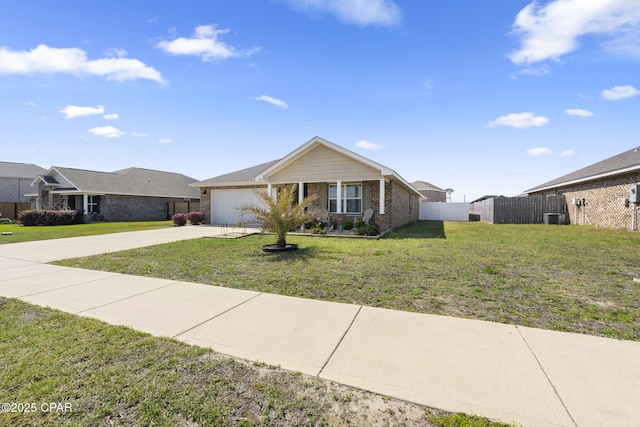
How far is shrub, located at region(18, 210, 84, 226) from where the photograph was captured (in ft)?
73.8

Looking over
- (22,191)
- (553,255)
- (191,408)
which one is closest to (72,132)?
(191,408)

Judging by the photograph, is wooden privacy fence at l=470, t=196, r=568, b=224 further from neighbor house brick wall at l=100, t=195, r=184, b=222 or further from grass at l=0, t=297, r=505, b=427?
neighbor house brick wall at l=100, t=195, r=184, b=222

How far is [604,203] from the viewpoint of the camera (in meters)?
16.8

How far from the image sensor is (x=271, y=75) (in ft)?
44.7

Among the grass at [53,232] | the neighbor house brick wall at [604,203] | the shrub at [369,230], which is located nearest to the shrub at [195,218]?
the grass at [53,232]

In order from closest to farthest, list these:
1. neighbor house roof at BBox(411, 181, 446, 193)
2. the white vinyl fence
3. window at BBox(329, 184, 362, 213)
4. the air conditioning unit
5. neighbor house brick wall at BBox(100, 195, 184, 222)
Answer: the air conditioning unit, window at BBox(329, 184, 362, 213), neighbor house brick wall at BBox(100, 195, 184, 222), the white vinyl fence, neighbor house roof at BBox(411, 181, 446, 193)

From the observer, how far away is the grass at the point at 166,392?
2.15 meters

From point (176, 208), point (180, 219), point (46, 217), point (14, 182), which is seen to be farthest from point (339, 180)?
point (14, 182)

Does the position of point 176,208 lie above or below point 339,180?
below

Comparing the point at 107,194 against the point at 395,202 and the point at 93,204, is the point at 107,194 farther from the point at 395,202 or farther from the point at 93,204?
the point at 395,202

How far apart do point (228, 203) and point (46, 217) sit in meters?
14.8

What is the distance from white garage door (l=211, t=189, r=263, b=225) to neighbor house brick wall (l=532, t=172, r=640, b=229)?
2094 cm

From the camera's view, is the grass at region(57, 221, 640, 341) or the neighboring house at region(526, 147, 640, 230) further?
the neighboring house at region(526, 147, 640, 230)

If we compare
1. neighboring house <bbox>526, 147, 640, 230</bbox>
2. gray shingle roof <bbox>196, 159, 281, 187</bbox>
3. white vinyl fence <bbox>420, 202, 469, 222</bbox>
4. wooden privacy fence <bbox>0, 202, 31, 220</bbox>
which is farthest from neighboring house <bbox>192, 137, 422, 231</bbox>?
wooden privacy fence <bbox>0, 202, 31, 220</bbox>
